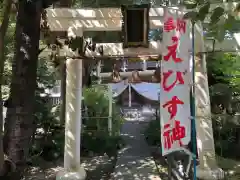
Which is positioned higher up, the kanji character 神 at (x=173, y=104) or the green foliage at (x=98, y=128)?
the kanji character 神 at (x=173, y=104)

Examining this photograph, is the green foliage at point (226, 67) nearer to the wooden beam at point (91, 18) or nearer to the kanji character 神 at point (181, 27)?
the wooden beam at point (91, 18)

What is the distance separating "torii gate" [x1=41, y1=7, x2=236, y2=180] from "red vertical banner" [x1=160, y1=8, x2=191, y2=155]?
158 centimetres

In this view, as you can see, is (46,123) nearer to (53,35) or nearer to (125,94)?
(53,35)

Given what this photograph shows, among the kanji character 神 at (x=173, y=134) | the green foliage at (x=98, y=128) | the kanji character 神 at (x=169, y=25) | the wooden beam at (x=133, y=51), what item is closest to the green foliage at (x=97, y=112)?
the green foliage at (x=98, y=128)

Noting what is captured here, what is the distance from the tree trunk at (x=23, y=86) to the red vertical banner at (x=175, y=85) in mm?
1741

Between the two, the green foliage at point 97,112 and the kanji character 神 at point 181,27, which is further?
the green foliage at point 97,112

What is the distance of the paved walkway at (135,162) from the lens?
24.1 ft

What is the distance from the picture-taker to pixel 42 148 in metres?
9.73

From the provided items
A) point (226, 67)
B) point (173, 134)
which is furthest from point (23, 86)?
point (226, 67)

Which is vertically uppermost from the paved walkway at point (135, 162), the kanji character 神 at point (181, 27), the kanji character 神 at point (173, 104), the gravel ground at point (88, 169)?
the kanji character 神 at point (181, 27)

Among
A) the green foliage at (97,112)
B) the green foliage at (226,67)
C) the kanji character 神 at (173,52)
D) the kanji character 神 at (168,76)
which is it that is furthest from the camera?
the green foliage at (97,112)

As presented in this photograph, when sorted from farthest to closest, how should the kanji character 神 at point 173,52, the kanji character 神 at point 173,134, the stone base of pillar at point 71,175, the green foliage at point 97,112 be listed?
the green foliage at point 97,112 < the stone base of pillar at point 71,175 < the kanji character 神 at point 173,52 < the kanji character 神 at point 173,134

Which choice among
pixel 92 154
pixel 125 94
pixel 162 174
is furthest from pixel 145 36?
pixel 125 94

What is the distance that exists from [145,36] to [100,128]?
5.73 metres
